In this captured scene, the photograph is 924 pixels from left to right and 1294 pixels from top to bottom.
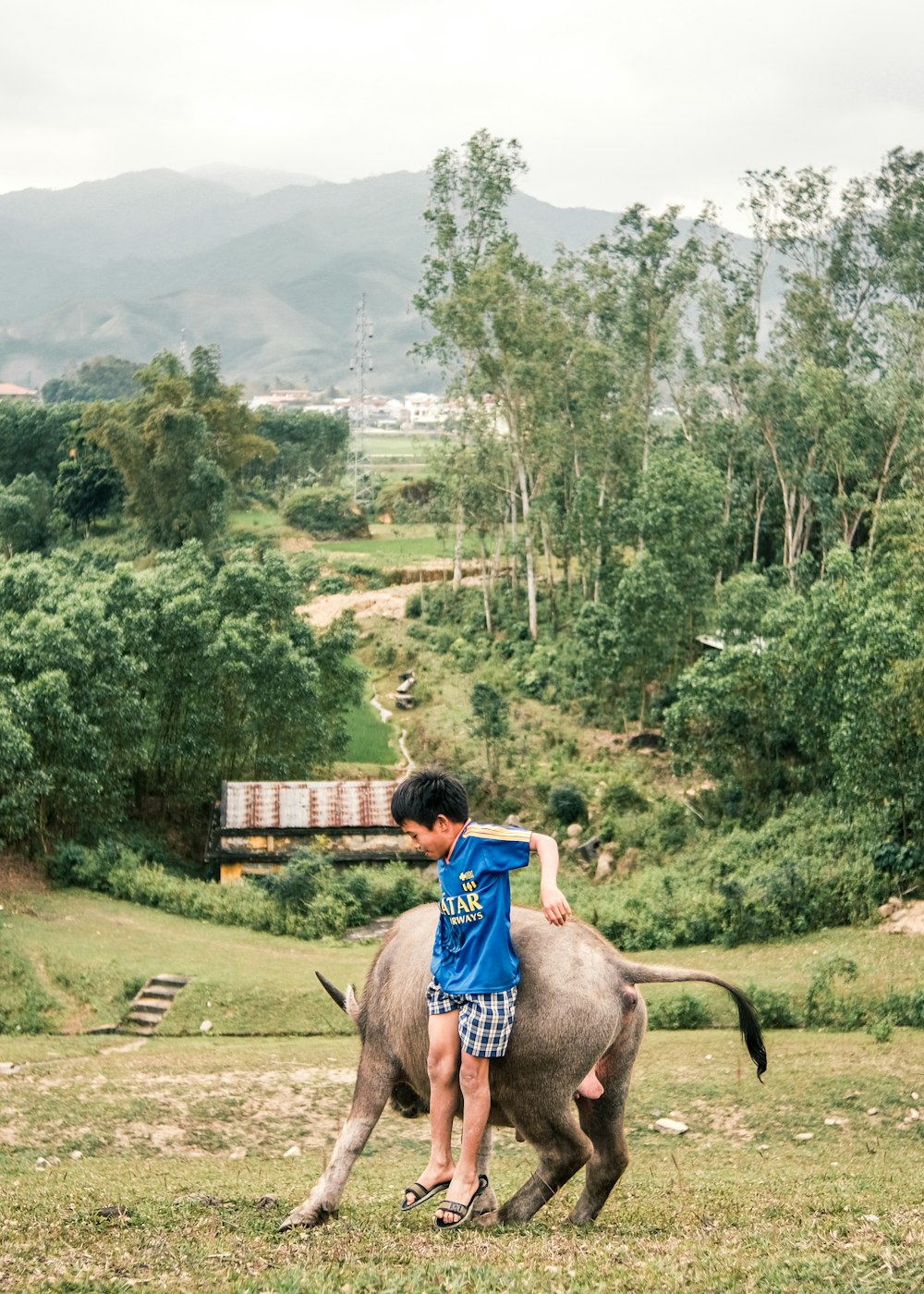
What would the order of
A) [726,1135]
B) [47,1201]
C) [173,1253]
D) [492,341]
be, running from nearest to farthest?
[173,1253] → [47,1201] → [726,1135] → [492,341]

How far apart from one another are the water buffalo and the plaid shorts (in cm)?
9

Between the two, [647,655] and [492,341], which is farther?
[492,341]

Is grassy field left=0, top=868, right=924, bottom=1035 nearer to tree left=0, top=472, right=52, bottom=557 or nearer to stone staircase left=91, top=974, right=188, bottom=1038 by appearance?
stone staircase left=91, top=974, right=188, bottom=1038

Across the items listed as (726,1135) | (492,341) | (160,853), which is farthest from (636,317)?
(726,1135)

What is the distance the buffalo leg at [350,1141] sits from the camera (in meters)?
6.03

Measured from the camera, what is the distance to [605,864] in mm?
28219

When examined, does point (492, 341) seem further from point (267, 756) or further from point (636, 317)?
point (267, 756)

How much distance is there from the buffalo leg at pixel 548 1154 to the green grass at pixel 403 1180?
0.15 metres

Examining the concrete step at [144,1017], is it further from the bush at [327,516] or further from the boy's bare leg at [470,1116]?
the bush at [327,516]

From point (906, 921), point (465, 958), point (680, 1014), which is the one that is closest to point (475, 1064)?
point (465, 958)

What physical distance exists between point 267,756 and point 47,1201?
78.8ft

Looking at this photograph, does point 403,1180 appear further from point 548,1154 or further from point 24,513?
point 24,513

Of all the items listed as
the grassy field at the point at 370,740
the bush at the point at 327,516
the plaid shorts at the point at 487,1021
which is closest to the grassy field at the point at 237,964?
the plaid shorts at the point at 487,1021

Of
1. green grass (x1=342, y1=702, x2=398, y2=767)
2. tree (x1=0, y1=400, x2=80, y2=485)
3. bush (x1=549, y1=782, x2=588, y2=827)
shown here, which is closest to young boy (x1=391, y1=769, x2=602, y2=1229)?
bush (x1=549, y1=782, x2=588, y2=827)
